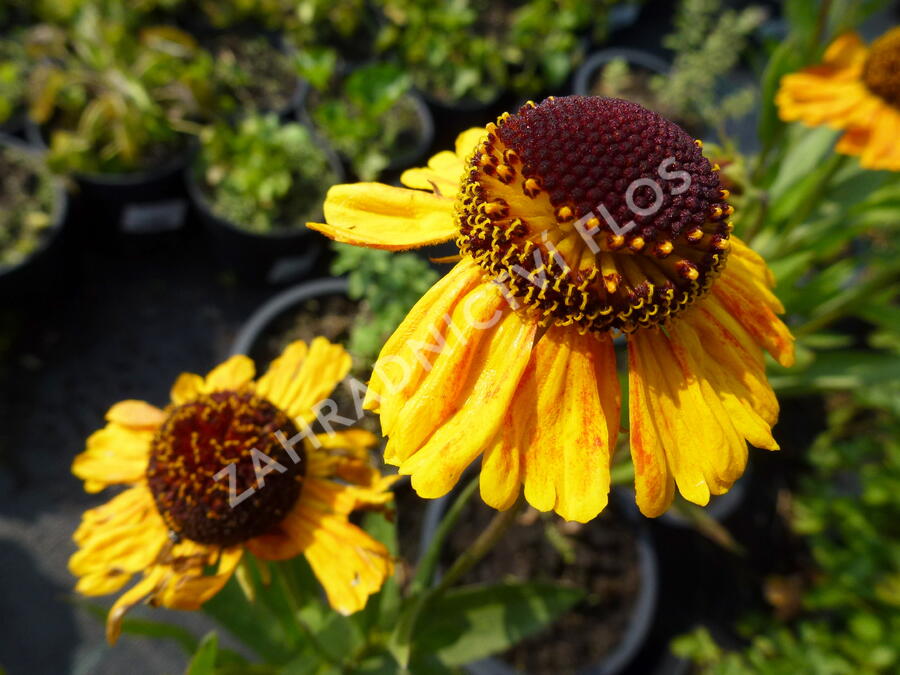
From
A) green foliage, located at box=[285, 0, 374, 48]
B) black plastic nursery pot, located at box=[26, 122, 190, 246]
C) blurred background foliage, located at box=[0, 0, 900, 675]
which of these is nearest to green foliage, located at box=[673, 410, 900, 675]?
blurred background foliage, located at box=[0, 0, 900, 675]

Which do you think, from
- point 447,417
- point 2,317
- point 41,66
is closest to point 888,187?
point 447,417

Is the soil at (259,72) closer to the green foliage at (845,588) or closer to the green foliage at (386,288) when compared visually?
the green foliage at (386,288)

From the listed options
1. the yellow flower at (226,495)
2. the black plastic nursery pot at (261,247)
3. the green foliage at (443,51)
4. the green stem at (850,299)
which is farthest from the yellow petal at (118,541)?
the green foliage at (443,51)

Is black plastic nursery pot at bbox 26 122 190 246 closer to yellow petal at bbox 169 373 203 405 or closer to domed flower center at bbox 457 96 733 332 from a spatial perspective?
yellow petal at bbox 169 373 203 405

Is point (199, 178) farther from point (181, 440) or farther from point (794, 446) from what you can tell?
point (794, 446)

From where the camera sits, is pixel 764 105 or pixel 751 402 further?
pixel 764 105

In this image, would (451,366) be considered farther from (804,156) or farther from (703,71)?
(703,71)
